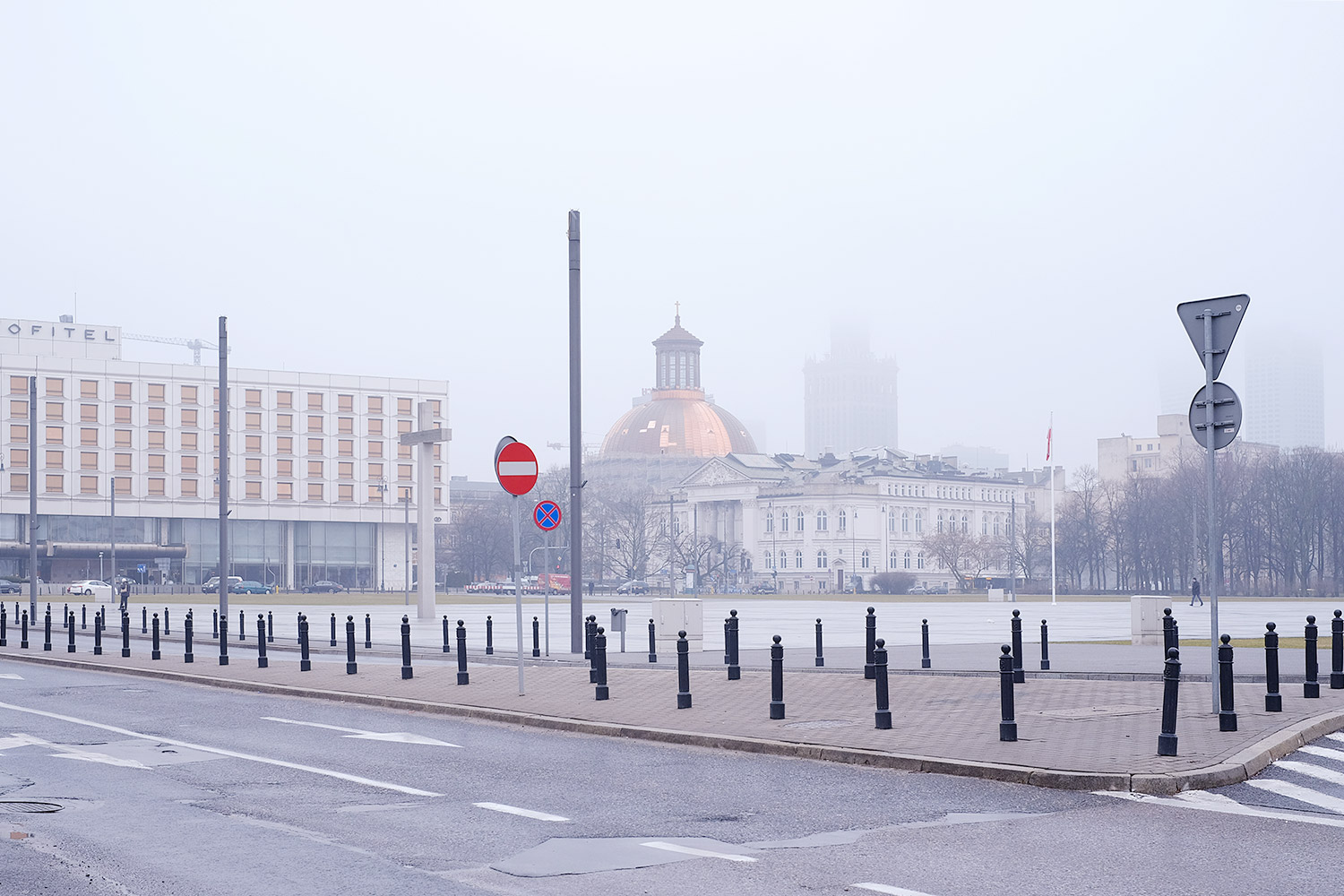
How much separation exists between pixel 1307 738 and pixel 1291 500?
325ft

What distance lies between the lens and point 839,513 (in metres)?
155

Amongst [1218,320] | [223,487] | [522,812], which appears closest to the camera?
[522,812]

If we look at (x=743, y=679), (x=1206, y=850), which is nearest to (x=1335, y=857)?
(x=1206, y=850)

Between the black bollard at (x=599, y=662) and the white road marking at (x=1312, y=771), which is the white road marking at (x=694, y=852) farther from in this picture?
the black bollard at (x=599, y=662)

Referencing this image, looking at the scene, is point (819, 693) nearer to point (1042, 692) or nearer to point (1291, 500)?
point (1042, 692)

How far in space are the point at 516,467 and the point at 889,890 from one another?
1157 cm

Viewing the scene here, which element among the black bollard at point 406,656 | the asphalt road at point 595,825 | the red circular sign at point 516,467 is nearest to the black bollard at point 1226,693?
the asphalt road at point 595,825

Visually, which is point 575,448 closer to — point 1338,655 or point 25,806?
point 1338,655

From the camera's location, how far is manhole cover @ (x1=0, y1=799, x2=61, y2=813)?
10164 mm

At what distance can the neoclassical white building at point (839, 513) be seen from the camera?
503 ft

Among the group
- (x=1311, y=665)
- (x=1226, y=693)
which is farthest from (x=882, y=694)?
(x=1311, y=665)

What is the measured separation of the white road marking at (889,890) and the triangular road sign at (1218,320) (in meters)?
7.90

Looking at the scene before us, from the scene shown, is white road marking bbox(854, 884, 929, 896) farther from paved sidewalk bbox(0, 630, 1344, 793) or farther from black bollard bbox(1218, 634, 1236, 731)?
black bollard bbox(1218, 634, 1236, 731)

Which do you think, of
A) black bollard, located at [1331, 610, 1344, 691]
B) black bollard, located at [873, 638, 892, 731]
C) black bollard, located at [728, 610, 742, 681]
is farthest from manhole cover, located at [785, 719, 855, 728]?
black bollard, located at [1331, 610, 1344, 691]
